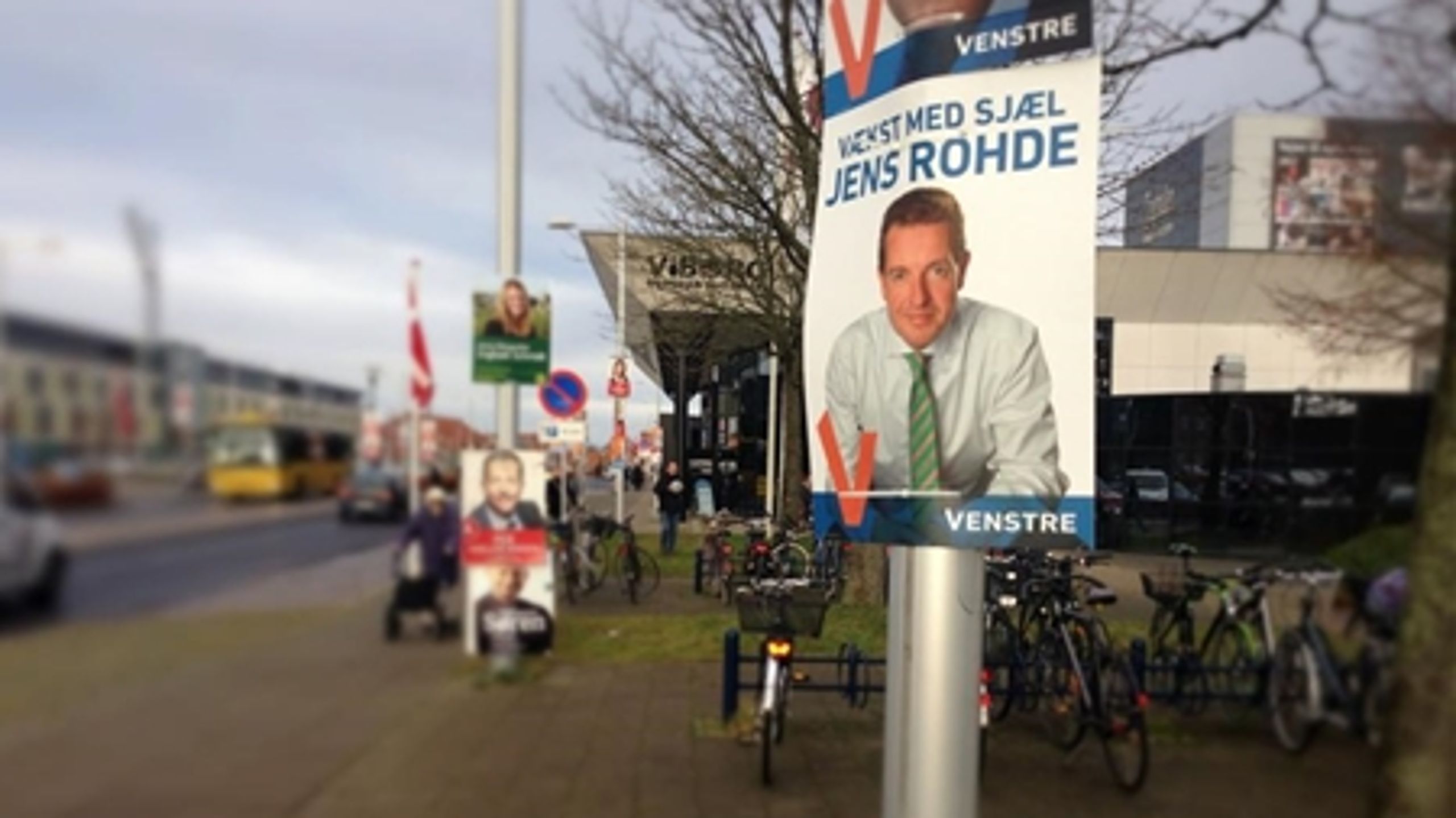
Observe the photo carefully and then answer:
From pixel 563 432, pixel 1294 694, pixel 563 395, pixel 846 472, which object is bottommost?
pixel 1294 694

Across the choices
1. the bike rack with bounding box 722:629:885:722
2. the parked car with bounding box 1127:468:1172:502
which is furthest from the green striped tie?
the bike rack with bounding box 722:629:885:722

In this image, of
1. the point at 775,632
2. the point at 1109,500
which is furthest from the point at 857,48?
the point at 775,632

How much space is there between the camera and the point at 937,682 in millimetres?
2969

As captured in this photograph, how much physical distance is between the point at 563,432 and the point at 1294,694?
2012 millimetres

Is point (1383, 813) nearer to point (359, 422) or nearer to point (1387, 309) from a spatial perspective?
point (1387, 309)

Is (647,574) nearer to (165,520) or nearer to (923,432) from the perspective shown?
(923,432)

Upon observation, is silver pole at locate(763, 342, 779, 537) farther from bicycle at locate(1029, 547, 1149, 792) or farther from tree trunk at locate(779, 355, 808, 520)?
bicycle at locate(1029, 547, 1149, 792)

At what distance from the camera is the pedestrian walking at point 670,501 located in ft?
20.4

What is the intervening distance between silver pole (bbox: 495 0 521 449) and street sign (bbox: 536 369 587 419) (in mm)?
108

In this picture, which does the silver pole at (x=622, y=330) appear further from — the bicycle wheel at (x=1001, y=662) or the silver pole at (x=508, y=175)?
the bicycle wheel at (x=1001, y=662)

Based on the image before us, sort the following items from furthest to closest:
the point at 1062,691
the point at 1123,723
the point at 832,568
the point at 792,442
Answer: the point at 792,442 → the point at 832,568 → the point at 1062,691 → the point at 1123,723

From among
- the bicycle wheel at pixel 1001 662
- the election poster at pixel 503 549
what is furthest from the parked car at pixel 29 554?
the bicycle wheel at pixel 1001 662

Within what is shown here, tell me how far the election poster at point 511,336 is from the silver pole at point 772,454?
5.32 meters

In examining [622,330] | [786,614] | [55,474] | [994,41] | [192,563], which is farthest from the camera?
[786,614]
